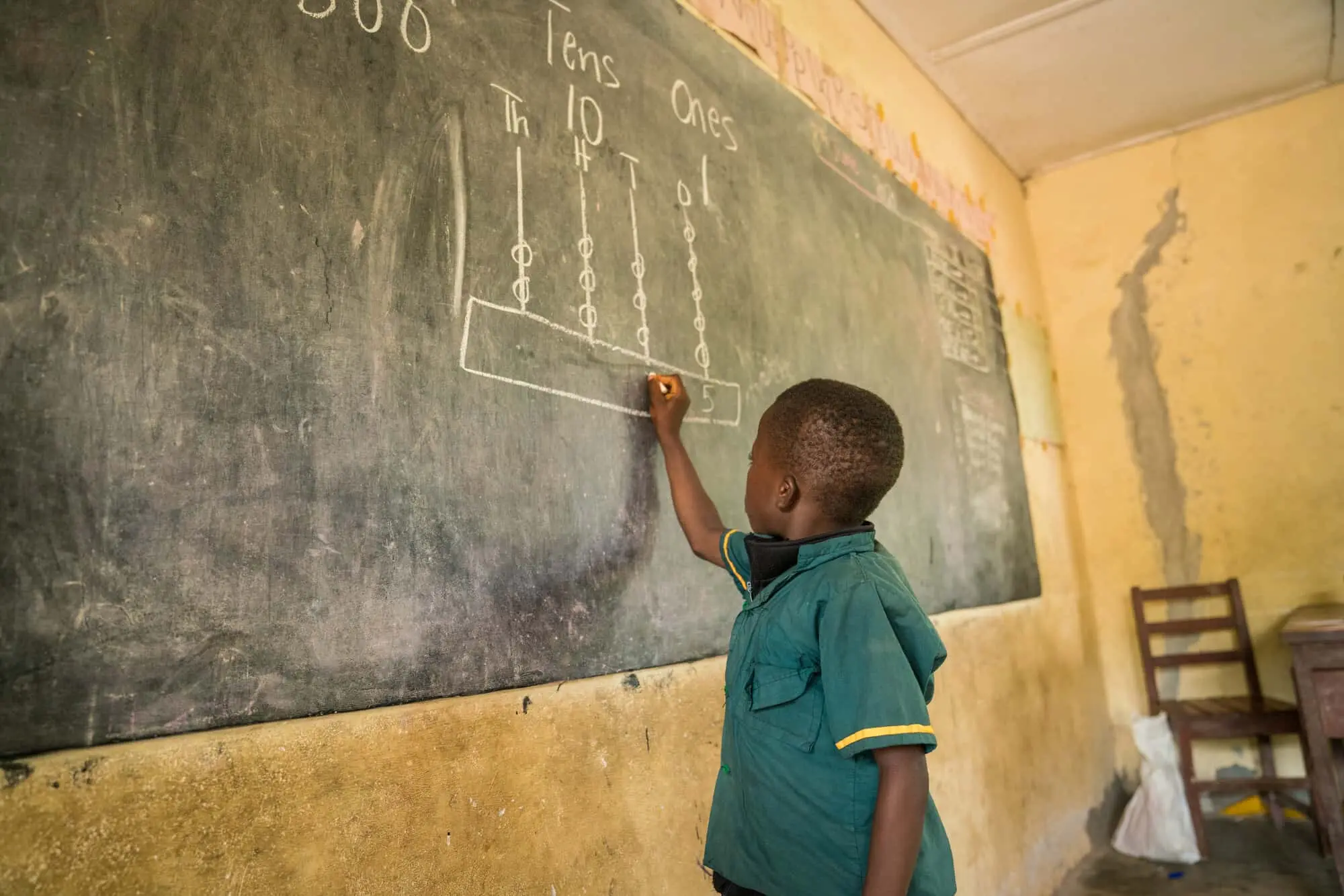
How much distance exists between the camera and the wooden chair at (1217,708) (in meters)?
A: 3.19

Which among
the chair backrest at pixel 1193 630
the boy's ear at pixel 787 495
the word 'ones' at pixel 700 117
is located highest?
the word 'ones' at pixel 700 117

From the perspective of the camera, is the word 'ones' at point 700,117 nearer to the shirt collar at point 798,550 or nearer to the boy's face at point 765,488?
the boy's face at point 765,488

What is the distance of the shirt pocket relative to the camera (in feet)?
3.44

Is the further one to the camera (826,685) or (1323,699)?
(1323,699)

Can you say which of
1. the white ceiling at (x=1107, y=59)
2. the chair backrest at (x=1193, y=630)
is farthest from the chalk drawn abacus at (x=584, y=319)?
the chair backrest at (x=1193, y=630)

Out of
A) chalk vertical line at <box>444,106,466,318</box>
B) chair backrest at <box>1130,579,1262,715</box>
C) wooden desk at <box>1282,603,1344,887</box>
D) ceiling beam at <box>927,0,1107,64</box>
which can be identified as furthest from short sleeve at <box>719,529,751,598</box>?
chair backrest at <box>1130,579,1262,715</box>

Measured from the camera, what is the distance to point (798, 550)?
1136 millimetres

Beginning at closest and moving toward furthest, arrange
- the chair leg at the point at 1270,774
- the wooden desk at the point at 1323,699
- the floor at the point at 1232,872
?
the wooden desk at the point at 1323,699, the floor at the point at 1232,872, the chair leg at the point at 1270,774

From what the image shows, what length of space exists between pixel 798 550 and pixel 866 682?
0.22 meters

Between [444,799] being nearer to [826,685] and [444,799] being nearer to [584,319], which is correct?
[826,685]

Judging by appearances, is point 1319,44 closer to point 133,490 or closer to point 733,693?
point 733,693

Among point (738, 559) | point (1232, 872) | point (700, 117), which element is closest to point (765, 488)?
point (738, 559)

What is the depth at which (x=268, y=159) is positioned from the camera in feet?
3.25

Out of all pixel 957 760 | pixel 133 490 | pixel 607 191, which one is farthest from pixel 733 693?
pixel 957 760
